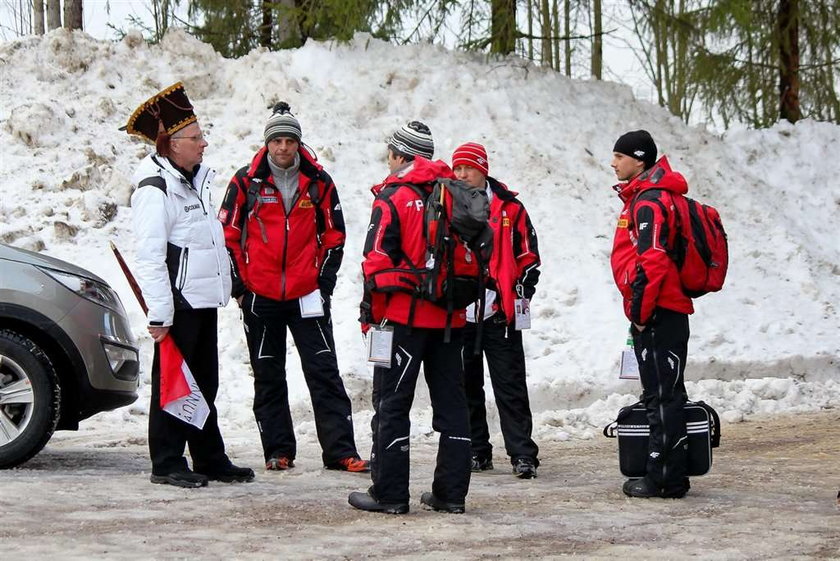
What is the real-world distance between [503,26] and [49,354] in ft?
35.2

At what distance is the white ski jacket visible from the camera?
21.6ft

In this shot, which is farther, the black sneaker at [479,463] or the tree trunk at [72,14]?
the tree trunk at [72,14]

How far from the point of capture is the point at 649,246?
21.7 ft

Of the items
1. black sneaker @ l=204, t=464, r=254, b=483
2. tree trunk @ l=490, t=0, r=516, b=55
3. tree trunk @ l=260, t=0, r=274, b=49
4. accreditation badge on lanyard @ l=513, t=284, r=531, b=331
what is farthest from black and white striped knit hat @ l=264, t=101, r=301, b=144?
tree trunk @ l=260, t=0, r=274, b=49

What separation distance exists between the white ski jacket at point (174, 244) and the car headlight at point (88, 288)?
0.90 m

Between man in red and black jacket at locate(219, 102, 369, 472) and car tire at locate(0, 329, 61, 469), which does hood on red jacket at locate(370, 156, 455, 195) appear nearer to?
man in red and black jacket at locate(219, 102, 369, 472)

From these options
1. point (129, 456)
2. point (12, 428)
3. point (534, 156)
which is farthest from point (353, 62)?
point (12, 428)

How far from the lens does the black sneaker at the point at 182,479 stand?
6.75 metres

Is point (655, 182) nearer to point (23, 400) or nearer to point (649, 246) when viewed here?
point (649, 246)

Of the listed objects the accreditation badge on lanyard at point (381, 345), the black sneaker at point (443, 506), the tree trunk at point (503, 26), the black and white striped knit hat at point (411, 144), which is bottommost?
the black sneaker at point (443, 506)

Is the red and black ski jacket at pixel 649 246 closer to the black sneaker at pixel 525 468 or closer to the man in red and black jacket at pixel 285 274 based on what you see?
the black sneaker at pixel 525 468

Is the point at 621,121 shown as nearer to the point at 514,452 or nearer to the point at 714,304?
the point at 714,304

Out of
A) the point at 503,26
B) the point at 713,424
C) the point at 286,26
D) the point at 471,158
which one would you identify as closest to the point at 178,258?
the point at 471,158

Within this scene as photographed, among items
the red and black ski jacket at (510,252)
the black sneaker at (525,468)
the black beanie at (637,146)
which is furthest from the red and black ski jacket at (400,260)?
the black sneaker at (525,468)
